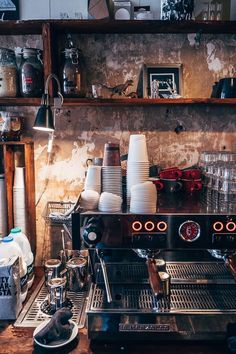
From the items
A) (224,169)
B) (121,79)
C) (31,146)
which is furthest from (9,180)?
(224,169)

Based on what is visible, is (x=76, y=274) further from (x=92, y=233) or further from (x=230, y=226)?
(x=230, y=226)

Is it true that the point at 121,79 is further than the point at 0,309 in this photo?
Yes

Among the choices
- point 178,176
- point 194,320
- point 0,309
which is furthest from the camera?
point 178,176

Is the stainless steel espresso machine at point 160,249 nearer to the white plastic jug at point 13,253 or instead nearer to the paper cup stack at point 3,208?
the white plastic jug at point 13,253

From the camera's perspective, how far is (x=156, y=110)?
164 centimetres

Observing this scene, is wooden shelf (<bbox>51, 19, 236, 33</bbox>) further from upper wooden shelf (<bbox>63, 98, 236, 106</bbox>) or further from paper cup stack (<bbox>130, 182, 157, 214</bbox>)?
paper cup stack (<bbox>130, 182, 157, 214</bbox>)

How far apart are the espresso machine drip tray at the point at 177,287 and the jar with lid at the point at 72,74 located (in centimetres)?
75

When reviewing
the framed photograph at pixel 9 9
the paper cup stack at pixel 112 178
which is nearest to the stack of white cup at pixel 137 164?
the paper cup stack at pixel 112 178

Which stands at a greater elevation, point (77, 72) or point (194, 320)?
point (77, 72)

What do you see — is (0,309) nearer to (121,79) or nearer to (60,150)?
(60,150)

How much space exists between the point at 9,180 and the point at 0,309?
60 centimetres

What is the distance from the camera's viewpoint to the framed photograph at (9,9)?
1.59 meters

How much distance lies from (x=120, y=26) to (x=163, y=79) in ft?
1.02

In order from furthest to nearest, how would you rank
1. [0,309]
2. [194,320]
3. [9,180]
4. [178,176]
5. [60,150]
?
[60,150] → [9,180] → [178,176] → [0,309] → [194,320]
